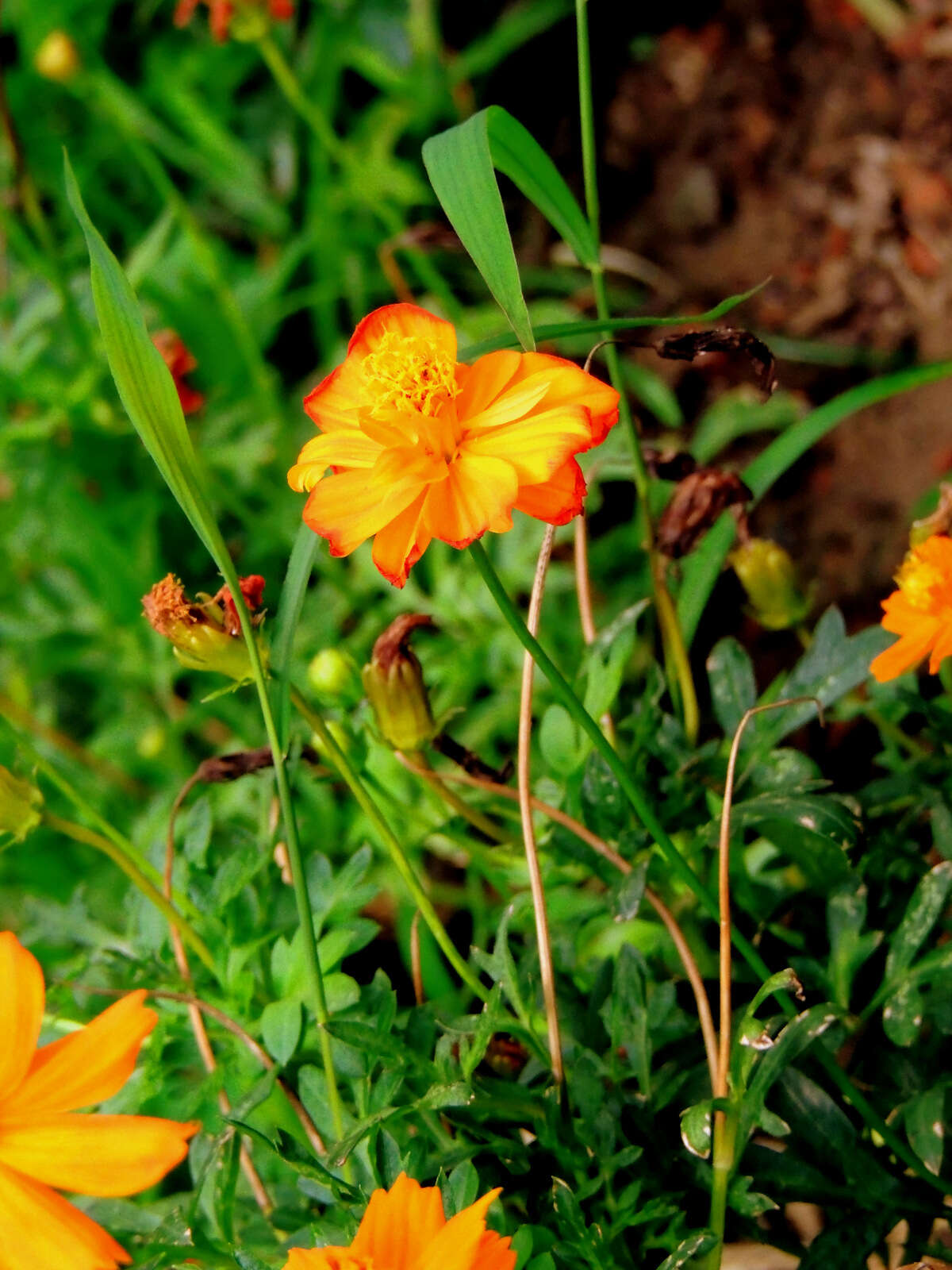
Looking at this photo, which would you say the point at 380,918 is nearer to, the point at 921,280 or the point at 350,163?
the point at 350,163

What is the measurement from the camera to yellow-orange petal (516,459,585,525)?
0.40 m

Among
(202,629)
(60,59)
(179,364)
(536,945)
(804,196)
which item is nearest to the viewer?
(202,629)

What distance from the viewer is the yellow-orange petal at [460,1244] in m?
0.35

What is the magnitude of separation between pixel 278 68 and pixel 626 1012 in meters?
0.76

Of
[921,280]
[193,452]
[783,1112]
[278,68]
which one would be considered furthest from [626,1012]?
[921,280]

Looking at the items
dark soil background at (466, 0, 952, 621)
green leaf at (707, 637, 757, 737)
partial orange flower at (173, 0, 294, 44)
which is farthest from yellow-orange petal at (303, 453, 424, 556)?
dark soil background at (466, 0, 952, 621)

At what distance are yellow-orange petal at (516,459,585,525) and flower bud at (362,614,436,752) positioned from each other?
14cm

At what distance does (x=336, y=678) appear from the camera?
0.58 meters

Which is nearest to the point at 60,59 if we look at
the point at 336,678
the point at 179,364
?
the point at 179,364

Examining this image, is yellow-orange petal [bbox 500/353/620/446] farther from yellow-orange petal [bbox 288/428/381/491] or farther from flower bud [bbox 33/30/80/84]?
flower bud [bbox 33/30/80/84]

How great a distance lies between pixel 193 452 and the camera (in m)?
0.41

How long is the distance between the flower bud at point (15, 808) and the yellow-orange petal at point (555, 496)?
25 centimetres

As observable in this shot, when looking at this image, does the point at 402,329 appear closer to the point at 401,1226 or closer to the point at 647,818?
the point at 647,818

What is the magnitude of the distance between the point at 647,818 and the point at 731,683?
→ 192 mm
